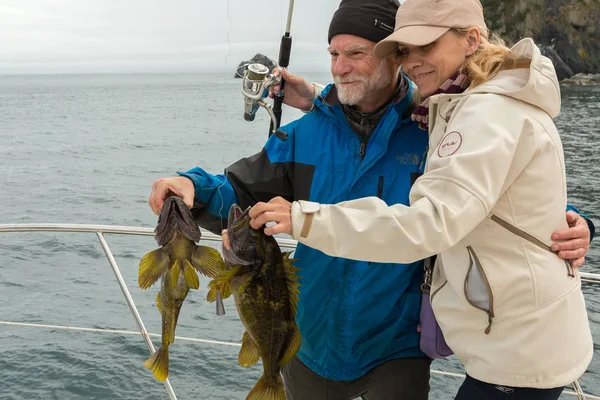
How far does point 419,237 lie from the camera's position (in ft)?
6.61

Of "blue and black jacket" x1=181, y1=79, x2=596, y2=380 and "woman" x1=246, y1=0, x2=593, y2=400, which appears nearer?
"woman" x1=246, y1=0, x2=593, y2=400

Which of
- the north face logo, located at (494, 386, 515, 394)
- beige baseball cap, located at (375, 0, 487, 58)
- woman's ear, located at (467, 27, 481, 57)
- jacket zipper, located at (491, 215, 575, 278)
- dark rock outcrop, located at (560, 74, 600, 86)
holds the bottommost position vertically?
dark rock outcrop, located at (560, 74, 600, 86)

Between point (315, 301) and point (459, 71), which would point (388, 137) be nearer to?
point (459, 71)

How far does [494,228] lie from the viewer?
226 cm

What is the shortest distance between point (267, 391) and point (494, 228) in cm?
133

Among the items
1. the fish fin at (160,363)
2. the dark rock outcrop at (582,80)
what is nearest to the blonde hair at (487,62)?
the fish fin at (160,363)

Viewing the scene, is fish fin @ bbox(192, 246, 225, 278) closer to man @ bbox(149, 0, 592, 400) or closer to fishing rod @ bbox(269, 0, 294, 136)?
man @ bbox(149, 0, 592, 400)

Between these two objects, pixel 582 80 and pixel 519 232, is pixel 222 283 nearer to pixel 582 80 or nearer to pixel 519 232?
pixel 519 232

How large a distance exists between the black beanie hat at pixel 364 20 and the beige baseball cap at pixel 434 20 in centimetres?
68

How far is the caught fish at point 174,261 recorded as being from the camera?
2496 millimetres

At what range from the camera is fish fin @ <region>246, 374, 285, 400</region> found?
9.23ft

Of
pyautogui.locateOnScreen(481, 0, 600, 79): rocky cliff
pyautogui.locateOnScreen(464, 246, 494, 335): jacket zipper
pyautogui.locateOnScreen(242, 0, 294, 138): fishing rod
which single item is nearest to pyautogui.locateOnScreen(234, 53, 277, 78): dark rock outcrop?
pyautogui.locateOnScreen(242, 0, 294, 138): fishing rod

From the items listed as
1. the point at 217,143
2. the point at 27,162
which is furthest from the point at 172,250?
the point at 217,143

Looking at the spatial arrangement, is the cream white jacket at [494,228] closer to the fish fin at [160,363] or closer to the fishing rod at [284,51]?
the fish fin at [160,363]
